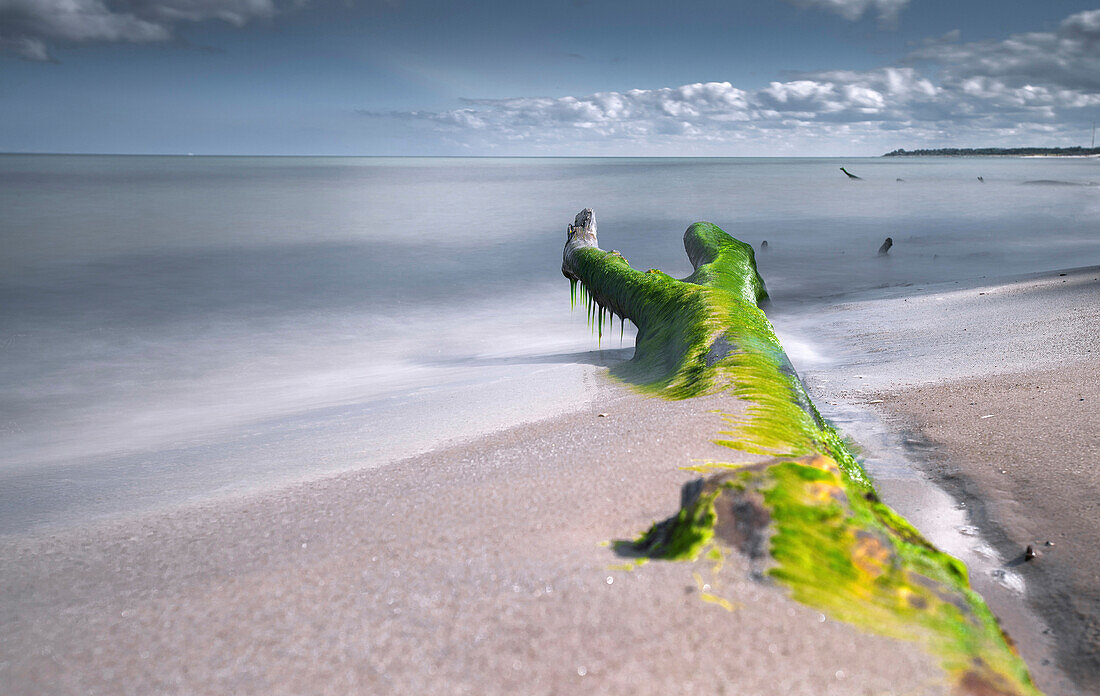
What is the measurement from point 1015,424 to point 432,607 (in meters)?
3.44

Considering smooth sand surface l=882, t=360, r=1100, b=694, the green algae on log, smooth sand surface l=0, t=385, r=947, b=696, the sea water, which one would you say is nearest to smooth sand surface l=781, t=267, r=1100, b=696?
smooth sand surface l=882, t=360, r=1100, b=694

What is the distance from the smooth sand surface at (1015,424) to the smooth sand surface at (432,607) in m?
1.05

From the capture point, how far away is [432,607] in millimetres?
1584

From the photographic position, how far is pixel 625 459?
7.98 ft

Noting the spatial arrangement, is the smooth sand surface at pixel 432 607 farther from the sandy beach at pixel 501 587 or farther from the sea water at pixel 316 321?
the sea water at pixel 316 321

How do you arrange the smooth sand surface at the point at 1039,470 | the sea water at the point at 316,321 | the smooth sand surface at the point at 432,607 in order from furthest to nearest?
the sea water at the point at 316,321 < the smooth sand surface at the point at 1039,470 < the smooth sand surface at the point at 432,607

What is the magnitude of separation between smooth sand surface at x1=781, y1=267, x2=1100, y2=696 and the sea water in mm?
2204

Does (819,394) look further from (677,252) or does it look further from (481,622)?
(677,252)

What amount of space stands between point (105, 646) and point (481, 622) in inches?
37.5

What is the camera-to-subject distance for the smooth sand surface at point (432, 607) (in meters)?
1.35

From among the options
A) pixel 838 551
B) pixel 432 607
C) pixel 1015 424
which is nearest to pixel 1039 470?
pixel 1015 424

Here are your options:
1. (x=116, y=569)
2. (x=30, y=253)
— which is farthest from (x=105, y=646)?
(x=30, y=253)

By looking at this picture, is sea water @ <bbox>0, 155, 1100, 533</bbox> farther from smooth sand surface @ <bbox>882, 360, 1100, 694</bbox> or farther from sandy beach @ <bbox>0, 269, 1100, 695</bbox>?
smooth sand surface @ <bbox>882, 360, 1100, 694</bbox>

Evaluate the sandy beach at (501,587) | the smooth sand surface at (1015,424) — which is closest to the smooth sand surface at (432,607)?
the sandy beach at (501,587)
